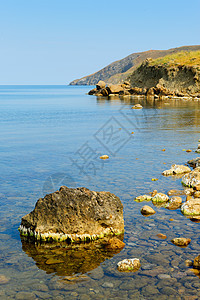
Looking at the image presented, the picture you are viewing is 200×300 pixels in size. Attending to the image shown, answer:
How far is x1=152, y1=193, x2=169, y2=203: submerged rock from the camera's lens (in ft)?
40.6

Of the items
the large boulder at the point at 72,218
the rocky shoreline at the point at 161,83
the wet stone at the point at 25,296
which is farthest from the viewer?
the rocky shoreline at the point at 161,83

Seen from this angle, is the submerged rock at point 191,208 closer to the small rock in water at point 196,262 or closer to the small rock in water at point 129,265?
the small rock in water at point 196,262

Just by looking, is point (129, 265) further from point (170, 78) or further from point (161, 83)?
point (161, 83)

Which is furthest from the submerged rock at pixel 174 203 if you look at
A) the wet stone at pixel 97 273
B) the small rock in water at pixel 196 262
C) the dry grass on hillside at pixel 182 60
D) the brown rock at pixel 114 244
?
the dry grass on hillside at pixel 182 60

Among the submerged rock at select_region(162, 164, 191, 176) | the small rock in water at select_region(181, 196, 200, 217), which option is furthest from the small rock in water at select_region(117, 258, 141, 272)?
the submerged rock at select_region(162, 164, 191, 176)

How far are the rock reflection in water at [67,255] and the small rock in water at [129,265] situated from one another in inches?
23.6

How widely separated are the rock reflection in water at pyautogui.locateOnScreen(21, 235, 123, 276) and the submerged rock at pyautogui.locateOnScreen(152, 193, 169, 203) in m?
3.24

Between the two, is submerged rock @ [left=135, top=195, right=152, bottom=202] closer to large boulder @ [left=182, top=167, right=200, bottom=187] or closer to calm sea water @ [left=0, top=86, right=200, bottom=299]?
calm sea water @ [left=0, top=86, right=200, bottom=299]

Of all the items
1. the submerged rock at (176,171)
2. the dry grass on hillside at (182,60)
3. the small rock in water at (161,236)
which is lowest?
the small rock in water at (161,236)

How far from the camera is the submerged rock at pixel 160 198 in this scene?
12362 millimetres

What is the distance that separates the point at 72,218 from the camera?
30.9ft

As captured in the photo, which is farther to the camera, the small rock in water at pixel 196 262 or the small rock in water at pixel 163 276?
the small rock in water at pixel 196 262

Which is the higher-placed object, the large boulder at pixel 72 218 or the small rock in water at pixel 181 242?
the large boulder at pixel 72 218

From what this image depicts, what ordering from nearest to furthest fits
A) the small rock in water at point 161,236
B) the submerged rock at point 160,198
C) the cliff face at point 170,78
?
the small rock in water at point 161,236 < the submerged rock at point 160,198 < the cliff face at point 170,78
